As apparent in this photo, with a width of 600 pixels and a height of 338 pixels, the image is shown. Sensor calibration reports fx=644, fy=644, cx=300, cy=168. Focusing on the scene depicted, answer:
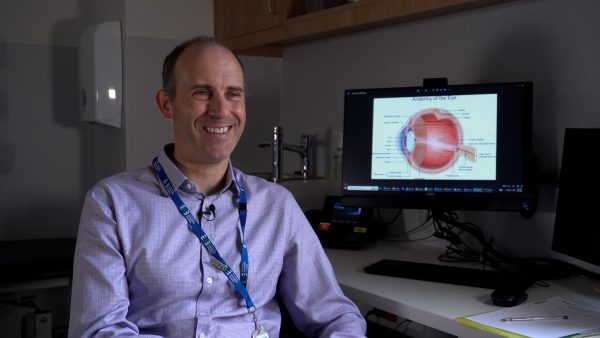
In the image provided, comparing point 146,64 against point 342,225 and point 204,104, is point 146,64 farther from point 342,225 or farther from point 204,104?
point 204,104

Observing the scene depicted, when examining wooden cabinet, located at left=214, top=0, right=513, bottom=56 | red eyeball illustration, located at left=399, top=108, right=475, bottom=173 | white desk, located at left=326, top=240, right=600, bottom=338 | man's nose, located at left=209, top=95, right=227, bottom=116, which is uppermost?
wooden cabinet, located at left=214, top=0, right=513, bottom=56

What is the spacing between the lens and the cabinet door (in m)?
2.79

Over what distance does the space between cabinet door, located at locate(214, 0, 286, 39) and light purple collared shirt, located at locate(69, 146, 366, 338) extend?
129 cm

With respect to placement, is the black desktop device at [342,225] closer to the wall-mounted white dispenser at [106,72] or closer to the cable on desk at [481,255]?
the cable on desk at [481,255]

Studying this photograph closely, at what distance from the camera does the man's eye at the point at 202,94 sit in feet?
5.19

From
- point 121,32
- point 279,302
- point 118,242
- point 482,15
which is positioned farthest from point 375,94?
point 121,32


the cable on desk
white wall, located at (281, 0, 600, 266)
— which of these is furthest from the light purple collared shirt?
white wall, located at (281, 0, 600, 266)

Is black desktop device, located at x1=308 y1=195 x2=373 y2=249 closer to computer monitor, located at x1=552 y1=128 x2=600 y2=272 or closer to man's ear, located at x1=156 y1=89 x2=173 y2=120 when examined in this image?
computer monitor, located at x1=552 y1=128 x2=600 y2=272

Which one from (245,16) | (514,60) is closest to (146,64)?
(245,16)

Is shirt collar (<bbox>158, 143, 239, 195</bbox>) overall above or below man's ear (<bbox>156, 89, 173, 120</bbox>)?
below

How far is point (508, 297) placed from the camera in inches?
61.0

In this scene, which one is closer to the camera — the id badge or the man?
the man

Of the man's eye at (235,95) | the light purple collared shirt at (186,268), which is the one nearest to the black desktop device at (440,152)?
the light purple collared shirt at (186,268)

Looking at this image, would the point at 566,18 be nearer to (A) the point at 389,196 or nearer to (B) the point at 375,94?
(B) the point at 375,94
